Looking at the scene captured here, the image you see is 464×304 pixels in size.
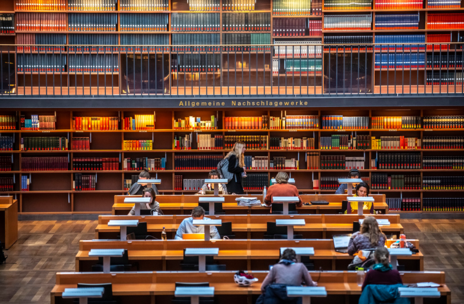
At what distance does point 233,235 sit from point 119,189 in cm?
414

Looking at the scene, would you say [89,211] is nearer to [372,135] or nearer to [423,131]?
[372,135]

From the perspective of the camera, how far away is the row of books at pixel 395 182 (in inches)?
369

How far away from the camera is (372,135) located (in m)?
9.62

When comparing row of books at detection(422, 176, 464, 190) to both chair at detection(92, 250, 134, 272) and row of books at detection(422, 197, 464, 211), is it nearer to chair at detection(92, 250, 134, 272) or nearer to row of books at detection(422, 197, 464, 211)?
row of books at detection(422, 197, 464, 211)

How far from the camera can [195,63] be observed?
364 inches

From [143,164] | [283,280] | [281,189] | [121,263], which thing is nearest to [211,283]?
[283,280]

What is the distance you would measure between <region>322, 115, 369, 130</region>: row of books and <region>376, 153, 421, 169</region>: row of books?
24.8 inches

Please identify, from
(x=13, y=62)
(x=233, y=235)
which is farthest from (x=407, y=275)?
(x=13, y=62)

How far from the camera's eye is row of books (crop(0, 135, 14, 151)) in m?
9.31

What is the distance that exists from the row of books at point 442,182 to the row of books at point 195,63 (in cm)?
414

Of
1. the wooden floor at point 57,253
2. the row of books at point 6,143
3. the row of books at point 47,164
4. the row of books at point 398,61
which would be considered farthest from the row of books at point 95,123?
the row of books at point 398,61

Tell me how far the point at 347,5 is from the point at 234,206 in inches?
172

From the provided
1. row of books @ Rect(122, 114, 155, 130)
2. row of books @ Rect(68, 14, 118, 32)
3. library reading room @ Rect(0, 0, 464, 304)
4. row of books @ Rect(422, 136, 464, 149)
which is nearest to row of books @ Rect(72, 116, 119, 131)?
library reading room @ Rect(0, 0, 464, 304)

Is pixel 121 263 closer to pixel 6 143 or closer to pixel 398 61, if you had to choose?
pixel 6 143
